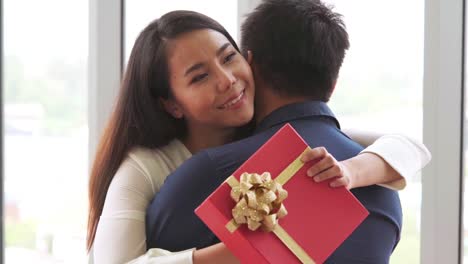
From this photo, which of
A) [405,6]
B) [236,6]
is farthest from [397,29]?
[236,6]

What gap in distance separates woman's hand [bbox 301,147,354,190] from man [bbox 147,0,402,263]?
0.09 m

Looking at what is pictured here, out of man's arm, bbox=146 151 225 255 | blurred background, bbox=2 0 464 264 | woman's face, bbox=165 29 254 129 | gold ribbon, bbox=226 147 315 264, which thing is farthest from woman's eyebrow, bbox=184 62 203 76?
blurred background, bbox=2 0 464 264

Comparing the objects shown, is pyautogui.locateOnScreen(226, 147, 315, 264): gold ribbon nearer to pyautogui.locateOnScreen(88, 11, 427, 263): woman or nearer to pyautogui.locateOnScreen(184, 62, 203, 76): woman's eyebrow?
pyautogui.locateOnScreen(88, 11, 427, 263): woman

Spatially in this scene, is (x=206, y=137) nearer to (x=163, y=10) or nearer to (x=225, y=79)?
(x=225, y=79)

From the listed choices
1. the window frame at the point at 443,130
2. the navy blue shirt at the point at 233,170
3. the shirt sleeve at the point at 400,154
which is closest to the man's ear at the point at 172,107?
the navy blue shirt at the point at 233,170

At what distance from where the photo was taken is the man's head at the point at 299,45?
1.18 meters

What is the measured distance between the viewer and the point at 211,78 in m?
1.27

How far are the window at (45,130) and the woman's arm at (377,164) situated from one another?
93 centimetres

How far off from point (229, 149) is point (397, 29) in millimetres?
864

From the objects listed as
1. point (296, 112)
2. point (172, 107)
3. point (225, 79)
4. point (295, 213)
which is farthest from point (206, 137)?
point (295, 213)

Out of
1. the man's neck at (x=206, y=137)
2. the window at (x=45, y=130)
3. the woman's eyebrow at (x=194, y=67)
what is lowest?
the window at (x=45, y=130)

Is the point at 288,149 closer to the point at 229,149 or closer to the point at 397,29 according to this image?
the point at 229,149

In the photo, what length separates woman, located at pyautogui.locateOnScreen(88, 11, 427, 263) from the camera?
1216 mm

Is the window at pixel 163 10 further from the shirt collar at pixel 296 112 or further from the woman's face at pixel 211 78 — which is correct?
the shirt collar at pixel 296 112
